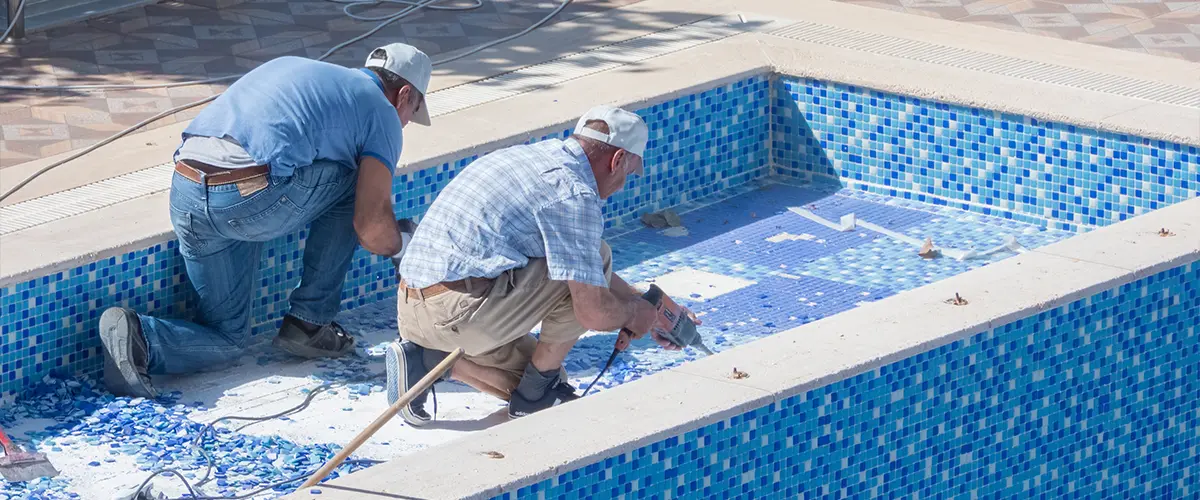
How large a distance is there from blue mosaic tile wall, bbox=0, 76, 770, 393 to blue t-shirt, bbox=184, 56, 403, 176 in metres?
0.56

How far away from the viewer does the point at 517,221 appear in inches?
211

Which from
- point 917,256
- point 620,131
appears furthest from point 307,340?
point 917,256

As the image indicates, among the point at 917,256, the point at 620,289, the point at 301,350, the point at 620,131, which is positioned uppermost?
the point at 620,131

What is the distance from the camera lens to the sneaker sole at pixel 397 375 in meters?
5.69

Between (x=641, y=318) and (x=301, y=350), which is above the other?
(x=641, y=318)

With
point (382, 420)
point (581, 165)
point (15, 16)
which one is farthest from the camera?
point (15, 16)

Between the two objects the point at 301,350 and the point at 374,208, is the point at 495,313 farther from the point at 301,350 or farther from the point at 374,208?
the point at 301,350

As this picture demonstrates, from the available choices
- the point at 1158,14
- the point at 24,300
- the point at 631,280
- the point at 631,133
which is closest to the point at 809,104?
the point at 631,280

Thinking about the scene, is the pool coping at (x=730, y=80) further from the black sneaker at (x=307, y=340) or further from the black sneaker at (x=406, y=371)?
the black sneaker at (x=406, y=371)

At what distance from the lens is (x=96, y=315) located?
6055 mm

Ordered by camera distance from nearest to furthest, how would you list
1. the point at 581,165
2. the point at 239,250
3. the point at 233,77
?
the point at 581,165 < the point at 239,250 < the point at 233,77

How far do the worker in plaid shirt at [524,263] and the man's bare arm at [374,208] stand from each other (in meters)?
0.29

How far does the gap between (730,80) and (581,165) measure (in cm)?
281

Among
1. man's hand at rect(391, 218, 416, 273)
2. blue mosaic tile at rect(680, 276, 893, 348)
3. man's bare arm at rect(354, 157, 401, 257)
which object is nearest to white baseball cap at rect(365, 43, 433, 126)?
man's bare arm at rect(354, 157, 401, 257)
